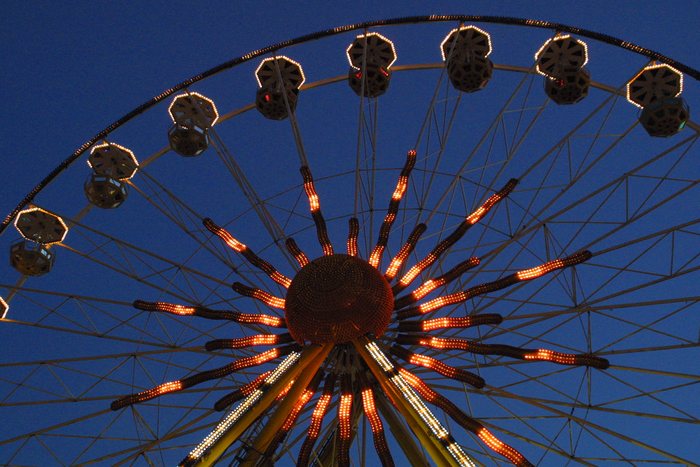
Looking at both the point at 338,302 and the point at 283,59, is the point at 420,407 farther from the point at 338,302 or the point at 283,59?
the point at 283,59

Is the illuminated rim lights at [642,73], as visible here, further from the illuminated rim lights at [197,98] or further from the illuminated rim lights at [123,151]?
the illuminated rim lights at [123,151]

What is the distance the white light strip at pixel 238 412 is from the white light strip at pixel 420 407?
5.01 feet

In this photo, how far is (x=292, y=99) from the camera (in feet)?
67.1

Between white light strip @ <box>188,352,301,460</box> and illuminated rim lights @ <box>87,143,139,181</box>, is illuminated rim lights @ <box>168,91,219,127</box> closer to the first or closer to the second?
illuminated rim lights @ <box>87,143,139,181</box>

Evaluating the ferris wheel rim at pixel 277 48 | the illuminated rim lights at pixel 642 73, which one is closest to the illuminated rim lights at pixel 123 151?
the ferris wheel rim at pixel 277 48

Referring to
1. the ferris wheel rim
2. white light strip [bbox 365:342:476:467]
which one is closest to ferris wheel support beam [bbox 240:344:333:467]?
white light strip [bbox 365:342:476:467]

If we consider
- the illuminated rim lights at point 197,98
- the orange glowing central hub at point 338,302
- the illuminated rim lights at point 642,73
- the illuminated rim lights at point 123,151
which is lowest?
the orange glowing central hub at point 338,302

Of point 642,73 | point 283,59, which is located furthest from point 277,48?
point 642,73

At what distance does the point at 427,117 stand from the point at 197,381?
28.7 feet

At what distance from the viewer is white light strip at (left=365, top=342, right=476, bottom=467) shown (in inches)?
448

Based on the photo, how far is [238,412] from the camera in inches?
504

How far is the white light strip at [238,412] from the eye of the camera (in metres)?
12.2

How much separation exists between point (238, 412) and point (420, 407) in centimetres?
309

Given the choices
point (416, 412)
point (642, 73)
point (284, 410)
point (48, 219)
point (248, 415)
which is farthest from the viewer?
point (48, 219)
